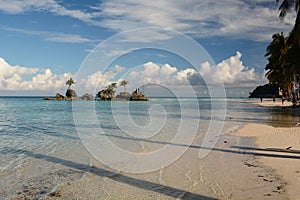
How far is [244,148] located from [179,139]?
4.23 metres

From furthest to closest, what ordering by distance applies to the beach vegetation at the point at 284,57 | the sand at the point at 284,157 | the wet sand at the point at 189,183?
the beach vegetation at the point at 284,57 → the sand at the point at 284,157 → the wet sand at the point at 189,183

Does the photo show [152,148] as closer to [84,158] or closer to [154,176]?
[84,158]

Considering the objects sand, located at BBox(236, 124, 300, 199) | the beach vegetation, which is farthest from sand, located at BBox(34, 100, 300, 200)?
the beach vegetation

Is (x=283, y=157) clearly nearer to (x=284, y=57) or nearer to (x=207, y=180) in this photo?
(x=207, y=180)

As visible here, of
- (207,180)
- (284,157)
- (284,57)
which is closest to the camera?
(207,180)

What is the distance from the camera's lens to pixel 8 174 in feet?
28.3

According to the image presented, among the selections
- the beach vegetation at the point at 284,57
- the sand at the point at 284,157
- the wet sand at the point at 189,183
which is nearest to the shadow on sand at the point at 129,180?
the wet sand at the point at 189,183

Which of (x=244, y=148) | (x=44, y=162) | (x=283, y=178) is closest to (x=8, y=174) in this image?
(x=44, y=162)

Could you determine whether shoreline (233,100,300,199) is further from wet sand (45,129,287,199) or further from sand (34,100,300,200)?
wet sand (45,129,287,199)

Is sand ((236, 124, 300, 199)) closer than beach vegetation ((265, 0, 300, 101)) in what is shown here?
Yes

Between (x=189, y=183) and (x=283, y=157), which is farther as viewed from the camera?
(x=283, y=157)

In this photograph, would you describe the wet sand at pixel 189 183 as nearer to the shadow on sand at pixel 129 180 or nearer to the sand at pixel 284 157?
the shadow on sand at pixel 129 180

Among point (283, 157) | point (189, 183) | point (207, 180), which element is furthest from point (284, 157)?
point (189, 183)

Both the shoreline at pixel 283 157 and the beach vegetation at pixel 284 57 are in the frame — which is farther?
the beach vegetation at pixel 284 57
